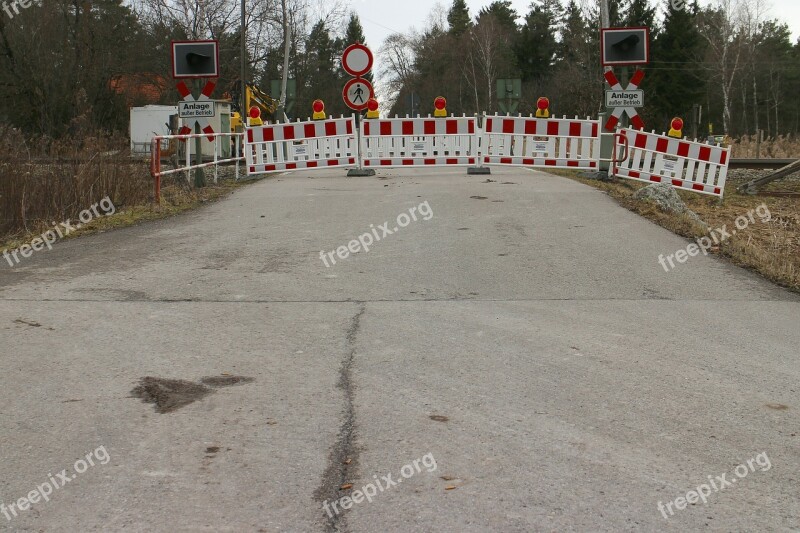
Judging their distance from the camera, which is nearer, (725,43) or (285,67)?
(285,67)

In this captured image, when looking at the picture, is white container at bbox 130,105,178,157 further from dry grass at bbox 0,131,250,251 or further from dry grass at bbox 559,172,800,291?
dry grass at bbox 0,131,250,251

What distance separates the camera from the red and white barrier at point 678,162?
1712 cm

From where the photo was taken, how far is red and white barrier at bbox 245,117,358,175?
20016 mm

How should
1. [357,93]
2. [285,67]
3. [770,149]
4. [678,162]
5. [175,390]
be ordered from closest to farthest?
[175,390]
[678,162]
[357,93]
[770,149]
[285,67]

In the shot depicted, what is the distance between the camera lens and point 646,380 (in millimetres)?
5820

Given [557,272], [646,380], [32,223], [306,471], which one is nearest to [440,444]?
[306,471]

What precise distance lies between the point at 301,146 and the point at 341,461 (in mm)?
16491

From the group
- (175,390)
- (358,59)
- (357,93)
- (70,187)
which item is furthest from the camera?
(357,93)

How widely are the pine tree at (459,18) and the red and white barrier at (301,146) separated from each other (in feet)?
310

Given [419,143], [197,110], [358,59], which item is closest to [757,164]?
[419,143]

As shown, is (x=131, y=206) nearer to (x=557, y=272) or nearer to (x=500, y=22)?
(x=557, y=272)

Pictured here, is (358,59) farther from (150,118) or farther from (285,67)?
(150,118)

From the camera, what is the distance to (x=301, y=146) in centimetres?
2042

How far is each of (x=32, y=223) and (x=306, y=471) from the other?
9814 mm
